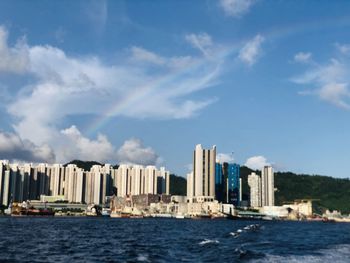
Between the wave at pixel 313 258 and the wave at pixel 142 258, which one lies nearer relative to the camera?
the wave at pixel 142 258

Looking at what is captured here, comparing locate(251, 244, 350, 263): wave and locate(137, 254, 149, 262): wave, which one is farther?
locate(251, 244, 350, 263): wave

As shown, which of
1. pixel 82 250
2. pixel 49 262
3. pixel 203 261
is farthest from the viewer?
pixel 82 250

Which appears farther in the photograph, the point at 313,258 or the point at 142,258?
the point at 313,258

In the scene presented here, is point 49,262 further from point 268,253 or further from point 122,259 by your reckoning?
point 268,253

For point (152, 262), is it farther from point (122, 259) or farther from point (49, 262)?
point (49, 262)

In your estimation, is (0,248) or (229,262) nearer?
(229,262)

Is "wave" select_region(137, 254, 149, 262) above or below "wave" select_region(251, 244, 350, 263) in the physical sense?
above

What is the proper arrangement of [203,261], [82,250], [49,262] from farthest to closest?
[82,250] → [203,261] → [49,262]

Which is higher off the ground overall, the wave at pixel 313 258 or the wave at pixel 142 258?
the wave at pixel 142 258

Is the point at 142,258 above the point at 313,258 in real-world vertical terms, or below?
above

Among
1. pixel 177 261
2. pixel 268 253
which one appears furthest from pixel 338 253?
pixel 177 261
